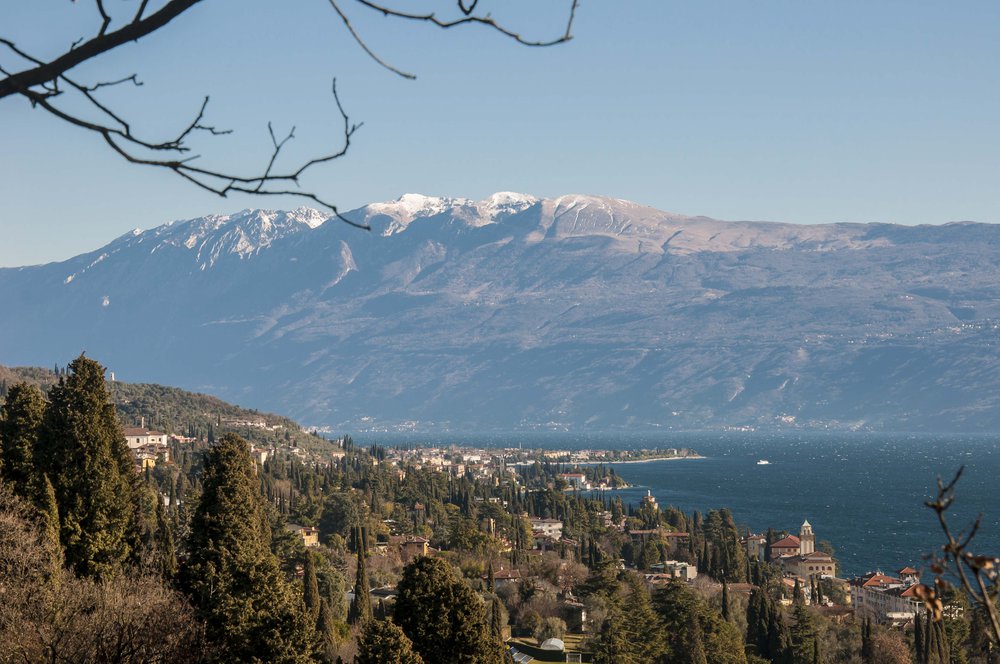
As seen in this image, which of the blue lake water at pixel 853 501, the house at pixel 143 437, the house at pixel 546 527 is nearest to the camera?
the house at pixel 546 527

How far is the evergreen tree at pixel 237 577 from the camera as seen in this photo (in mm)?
22156

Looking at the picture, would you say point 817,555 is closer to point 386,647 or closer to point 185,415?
point 185,415

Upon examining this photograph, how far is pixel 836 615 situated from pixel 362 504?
2976 cm

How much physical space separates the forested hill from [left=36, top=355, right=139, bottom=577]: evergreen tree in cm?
8236

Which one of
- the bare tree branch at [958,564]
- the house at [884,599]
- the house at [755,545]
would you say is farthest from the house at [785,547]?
the bare tree branch at [958,564]

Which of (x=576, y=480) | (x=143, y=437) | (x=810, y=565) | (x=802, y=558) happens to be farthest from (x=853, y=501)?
(x=143, y=437)

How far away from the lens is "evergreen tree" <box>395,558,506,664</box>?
23250mm

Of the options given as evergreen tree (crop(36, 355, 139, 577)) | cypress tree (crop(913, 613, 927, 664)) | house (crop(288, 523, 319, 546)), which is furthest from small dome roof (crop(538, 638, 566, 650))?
house (crop(288, 523, 319, 546))

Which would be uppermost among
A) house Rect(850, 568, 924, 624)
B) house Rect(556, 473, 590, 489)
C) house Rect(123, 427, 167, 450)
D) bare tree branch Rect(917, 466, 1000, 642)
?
house Rect(123, 427, 167, 450)

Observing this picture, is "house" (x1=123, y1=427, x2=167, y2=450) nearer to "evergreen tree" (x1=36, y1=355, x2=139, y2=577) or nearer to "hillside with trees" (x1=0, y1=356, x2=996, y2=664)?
"hillside with trees" (x1=0, y1=356, x2=996, y2=664)

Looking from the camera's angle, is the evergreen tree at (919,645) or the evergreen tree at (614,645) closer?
the evergreen tree at (614,645)

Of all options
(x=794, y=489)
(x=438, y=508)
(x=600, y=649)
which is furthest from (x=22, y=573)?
(x=794, y=489)

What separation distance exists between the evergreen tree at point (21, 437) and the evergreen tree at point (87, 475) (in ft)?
0.83

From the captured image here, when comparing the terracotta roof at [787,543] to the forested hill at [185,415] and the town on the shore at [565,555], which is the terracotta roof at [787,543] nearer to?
the town on the shore at [565,555]
